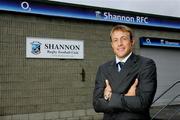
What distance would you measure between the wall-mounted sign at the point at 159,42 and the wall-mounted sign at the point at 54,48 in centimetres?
308

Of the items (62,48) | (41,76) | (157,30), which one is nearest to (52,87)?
(41,76)

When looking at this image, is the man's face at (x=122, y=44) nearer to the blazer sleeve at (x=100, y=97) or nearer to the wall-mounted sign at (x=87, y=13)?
the blazer sleeve at (x=100, y=97)

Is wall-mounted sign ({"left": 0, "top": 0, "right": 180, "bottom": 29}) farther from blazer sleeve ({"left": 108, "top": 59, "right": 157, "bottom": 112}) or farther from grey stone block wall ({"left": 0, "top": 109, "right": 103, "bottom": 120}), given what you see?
blazer sleeve ({"left": 108, "top": 59, "right": 157, "bottom": 112})

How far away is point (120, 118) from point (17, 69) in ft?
32.2

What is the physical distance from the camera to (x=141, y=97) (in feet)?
9.61

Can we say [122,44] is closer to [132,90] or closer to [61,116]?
[132,90]

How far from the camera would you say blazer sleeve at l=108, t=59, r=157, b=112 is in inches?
114

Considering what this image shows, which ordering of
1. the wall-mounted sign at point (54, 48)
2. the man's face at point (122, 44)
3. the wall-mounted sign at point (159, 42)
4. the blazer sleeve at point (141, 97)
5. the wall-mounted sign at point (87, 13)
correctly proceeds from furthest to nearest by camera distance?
1. the wall-mounted sign at point (159, 42)
2. the wall-mounted sign at point (54, 48)
3. the wall-mounted sign at point (87, 13)
4. the man's face at point (122, 44)
5. the blazer sleeve at point (141, 97)

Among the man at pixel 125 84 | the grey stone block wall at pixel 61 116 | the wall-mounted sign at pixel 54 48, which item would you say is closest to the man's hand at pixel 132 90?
the man at pixel 125 84

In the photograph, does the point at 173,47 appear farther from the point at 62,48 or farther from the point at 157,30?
the point at 62,48

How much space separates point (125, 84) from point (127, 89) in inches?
1.5

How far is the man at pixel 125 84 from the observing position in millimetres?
2918

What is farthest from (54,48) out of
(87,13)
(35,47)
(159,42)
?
(159,42)

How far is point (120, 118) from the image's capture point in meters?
2.92
